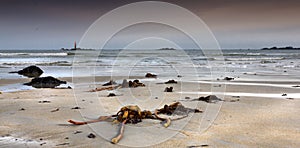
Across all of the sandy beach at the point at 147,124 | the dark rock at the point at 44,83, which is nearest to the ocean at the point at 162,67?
the dark rock at the point at 44,83

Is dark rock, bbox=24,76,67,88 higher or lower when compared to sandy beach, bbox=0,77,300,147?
lower

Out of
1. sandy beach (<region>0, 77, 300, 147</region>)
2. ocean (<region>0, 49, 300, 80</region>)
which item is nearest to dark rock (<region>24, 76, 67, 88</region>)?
sandy beach (<region>0, 77, 300, 147</region>)

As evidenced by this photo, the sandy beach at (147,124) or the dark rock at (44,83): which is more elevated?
the sandy beach at (147,124)

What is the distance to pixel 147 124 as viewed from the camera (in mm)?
5465

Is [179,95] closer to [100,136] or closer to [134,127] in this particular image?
[134,127]

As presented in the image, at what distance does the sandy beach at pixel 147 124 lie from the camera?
181 inches

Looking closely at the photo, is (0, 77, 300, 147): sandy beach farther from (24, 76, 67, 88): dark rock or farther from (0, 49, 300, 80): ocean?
(0, 49, 300, 80): ocean

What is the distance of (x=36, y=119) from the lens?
19.8 ft

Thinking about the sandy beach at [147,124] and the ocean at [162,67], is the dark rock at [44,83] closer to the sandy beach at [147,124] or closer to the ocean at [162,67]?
the sandy beach at [147,124]

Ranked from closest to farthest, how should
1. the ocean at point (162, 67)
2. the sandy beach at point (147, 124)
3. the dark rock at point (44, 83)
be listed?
the sandy beach at point (147, 124) → the dark rock at point (44, 83) → the ocean at point (162, 67)

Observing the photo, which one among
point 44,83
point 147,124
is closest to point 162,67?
point 44,83

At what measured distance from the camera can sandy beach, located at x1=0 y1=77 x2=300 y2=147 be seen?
4.59 m

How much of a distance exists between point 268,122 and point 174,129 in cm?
201

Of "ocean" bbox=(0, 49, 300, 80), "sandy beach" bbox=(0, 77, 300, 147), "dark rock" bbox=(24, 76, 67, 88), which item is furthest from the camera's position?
"ocean" bbox=(0, 49, 300, 80)
